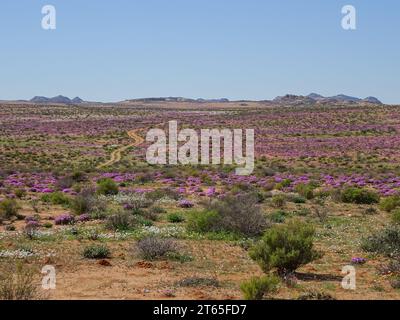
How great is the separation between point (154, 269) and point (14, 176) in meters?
30.0

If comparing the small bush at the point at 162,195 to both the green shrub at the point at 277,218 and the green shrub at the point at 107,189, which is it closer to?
the green shrub at the point at 107,189

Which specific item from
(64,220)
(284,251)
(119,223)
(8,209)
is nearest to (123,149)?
(8,209)

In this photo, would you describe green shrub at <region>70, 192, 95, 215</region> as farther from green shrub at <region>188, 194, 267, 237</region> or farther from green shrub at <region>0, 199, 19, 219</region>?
green shrub at <region>188, 194, 267, 237</region>

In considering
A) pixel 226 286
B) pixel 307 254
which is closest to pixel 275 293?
pixel 226 286

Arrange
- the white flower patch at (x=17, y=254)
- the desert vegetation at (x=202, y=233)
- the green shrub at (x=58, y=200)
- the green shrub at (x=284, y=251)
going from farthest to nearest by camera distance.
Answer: the green shrub at (x=58, y=200) → the white flower patch at (x=17, y=254) → the green shrub at (x=284, y=251) → the desert vegetation at (x=202, y=233)

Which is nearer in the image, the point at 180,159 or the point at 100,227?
the point at 100,227

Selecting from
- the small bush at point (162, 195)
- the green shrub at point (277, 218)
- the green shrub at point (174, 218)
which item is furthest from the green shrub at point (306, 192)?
the green shrub at point (174, 218)

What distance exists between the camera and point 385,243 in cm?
1491

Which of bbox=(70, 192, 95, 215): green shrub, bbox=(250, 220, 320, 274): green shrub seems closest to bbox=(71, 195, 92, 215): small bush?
bbox=(70, 192, 95, 215): green shrub

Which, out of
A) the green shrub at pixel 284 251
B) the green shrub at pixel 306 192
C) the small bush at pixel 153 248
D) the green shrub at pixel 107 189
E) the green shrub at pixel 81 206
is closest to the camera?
the green shrub at pixel 284 251

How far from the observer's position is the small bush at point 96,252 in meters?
14.3

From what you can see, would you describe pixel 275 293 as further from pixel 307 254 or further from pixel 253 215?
pixel 253 215

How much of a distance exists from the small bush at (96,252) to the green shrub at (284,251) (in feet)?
13.3
